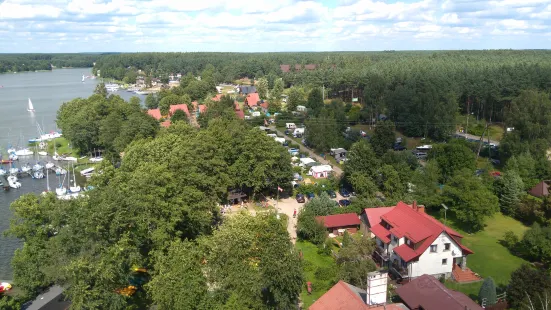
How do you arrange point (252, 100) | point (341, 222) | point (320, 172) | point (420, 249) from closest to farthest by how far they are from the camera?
point (420, 249) → point (341, 222) → point (320, 172) → point (252, 100)

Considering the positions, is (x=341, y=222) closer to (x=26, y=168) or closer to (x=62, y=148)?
(x=26, y=168)

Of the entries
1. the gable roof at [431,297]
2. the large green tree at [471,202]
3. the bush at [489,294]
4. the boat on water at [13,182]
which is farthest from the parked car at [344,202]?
the boat on water at [13,182]

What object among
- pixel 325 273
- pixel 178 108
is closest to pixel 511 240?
pixel 325 273

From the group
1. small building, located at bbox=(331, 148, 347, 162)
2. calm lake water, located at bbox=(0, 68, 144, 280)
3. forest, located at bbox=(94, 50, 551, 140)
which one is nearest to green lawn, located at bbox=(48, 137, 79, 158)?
calm lake water, located at bbox=(0, 68, 144, 280)

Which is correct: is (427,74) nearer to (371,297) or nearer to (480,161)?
(480,161)

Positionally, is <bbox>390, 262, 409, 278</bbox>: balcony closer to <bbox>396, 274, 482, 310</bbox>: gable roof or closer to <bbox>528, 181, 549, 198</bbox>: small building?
<bbox>396, 274, 482, 310</bbox>: gable roof

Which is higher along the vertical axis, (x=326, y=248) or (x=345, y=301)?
(x=345, y=301)

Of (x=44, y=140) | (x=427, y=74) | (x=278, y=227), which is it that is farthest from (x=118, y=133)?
(x=427, y=74)
